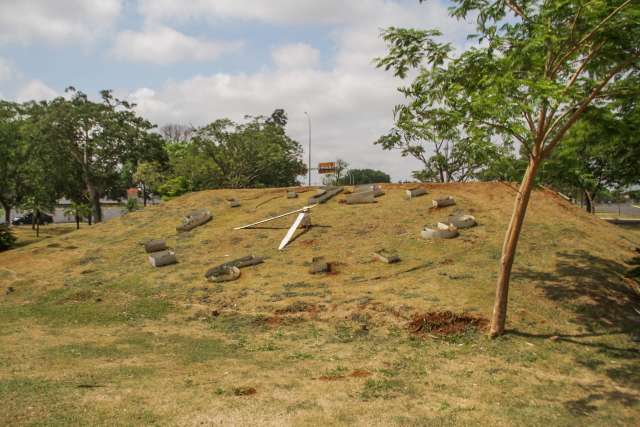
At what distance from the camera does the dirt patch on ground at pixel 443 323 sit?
11.4m

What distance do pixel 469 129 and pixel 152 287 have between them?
13.4 metres

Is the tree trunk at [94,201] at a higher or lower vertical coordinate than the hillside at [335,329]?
higher

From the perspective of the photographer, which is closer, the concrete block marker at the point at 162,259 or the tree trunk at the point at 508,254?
the tree trunk at the point at 508,254

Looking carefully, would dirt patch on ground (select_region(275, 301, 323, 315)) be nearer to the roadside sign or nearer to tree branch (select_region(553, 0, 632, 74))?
tree branch (select_region(553, 0, 632, 74))

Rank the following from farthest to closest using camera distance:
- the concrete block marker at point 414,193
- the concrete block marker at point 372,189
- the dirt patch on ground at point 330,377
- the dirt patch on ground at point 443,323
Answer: the concrete block marker at point 372,189 < the concrete block marker at point 414,193 < the dirt patch on ground at point 443,323 < the dirt patch on ground at point 330,377

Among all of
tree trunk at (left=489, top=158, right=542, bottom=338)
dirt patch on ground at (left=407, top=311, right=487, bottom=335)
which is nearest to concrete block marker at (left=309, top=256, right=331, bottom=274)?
dirt patch on ground at (left=407, top=311, right=487, bottom=335)

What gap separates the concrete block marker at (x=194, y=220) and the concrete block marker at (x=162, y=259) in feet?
15.8

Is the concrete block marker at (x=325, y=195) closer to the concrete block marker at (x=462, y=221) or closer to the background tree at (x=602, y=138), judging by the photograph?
the concrete block marker at (x=462, y=221)

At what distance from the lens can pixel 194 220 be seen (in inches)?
1001

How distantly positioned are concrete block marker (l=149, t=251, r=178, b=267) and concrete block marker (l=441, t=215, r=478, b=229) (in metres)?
12.7

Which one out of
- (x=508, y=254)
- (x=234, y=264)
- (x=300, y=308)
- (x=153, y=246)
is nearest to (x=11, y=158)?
(x=153, y=246)

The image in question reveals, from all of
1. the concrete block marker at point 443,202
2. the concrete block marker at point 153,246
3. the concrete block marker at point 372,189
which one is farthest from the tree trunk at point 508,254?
the concrete block marker at point 153,246

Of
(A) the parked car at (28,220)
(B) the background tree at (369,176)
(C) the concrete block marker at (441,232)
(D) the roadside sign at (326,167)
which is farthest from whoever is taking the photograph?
(B) the background tree at (369,176)

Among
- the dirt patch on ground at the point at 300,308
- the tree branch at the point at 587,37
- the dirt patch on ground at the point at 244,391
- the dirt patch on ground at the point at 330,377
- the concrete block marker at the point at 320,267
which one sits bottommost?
the dirt patch on ground at the point at 330,377
